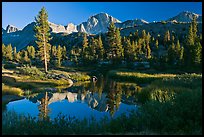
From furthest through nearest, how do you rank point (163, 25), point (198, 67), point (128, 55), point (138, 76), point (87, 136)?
point (163, 25) < point (128, 55) < point (198, 67) < point (138, 76) < point (87, 136)

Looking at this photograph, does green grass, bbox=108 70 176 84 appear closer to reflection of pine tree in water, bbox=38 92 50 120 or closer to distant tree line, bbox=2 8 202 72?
distant tree line, bbox=2 8 202 72

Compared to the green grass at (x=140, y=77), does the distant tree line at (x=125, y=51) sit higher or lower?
higher

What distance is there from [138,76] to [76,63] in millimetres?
48240

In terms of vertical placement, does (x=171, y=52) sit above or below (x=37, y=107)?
above

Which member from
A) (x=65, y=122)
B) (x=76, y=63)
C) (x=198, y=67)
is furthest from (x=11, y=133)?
(x=76, y=63)

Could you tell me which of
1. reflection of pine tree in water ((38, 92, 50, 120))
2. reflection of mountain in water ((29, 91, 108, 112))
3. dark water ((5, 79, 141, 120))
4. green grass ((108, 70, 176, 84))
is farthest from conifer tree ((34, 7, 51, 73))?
reflection of pine tree in water ((38, 92, 50, 120))

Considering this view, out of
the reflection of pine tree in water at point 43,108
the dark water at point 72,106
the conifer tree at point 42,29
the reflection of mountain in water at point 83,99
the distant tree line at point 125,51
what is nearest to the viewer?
the reflection of pine tree in water at point 43,108

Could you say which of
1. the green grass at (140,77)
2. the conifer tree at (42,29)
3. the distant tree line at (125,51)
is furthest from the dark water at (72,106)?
the conifer tree at (42,29)

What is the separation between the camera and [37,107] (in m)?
29.1

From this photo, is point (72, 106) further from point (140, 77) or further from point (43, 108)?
point (140, 77)

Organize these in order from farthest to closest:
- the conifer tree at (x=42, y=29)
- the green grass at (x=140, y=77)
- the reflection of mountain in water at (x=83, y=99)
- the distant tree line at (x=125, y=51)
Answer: the distant tree line at (x=125, y=51) < the conifer tree at (x=42, y=29) < the green grass at (x=140, y=77) < the reflection of mountain in water at (x=83, y=99)

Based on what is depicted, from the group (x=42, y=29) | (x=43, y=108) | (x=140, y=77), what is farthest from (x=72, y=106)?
(x=42, y=29)

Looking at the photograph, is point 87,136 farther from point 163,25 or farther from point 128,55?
Result: point 163,25

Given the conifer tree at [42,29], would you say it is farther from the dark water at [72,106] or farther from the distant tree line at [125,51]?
the dark water at [72,106]
